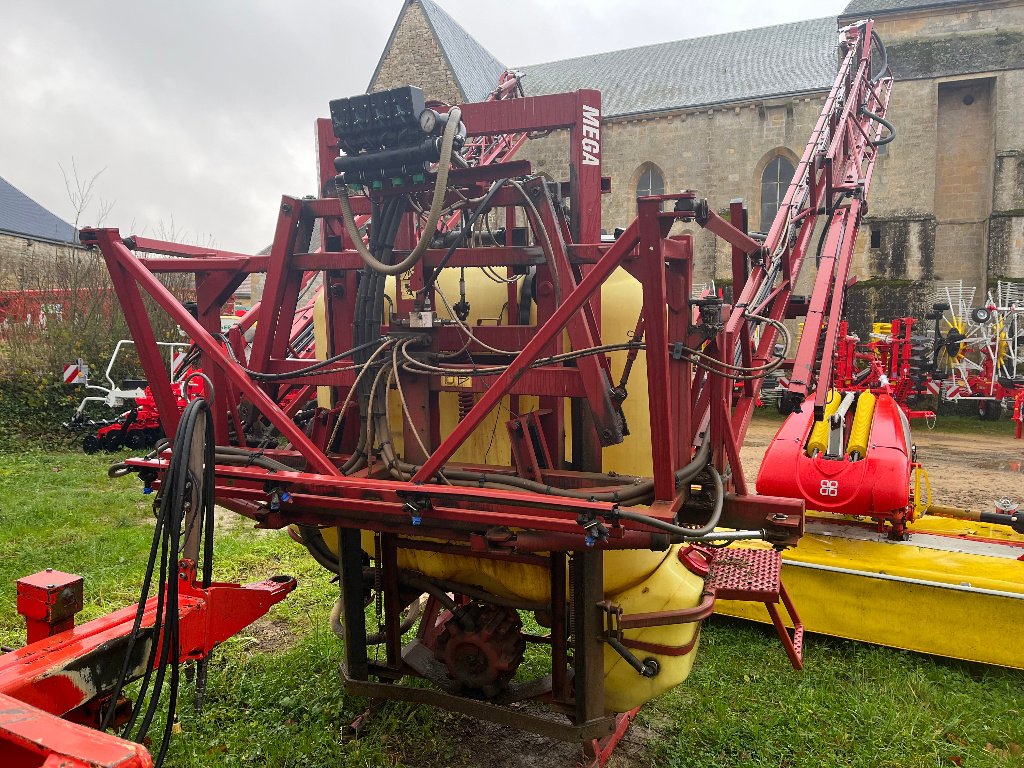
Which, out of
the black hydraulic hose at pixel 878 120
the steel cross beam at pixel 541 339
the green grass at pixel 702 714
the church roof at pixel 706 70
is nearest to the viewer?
the steel cross beam at pixel 541 339

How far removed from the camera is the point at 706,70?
23.3 m

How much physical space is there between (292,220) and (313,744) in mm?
2640

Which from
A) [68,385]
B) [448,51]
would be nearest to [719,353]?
[68,385]

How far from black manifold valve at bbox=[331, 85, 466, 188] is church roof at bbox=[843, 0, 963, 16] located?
21517mm

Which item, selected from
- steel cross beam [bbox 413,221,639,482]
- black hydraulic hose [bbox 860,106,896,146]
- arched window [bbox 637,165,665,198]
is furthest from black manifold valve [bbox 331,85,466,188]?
arched window [bbox 637,165,665,198]

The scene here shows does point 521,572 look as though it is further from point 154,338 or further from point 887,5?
point 887,5

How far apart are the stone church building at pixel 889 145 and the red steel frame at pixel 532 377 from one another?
16.8 metres

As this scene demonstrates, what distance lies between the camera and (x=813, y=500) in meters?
4.91

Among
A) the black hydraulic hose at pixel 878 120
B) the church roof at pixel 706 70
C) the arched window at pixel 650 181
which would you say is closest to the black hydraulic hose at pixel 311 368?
the black hydraulic hose at pixel 878 120

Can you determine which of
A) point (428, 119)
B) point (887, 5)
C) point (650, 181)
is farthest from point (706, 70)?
point (428, 119)

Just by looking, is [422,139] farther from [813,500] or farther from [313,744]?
[813,500]

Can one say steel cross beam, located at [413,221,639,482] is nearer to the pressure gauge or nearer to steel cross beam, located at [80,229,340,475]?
steel cross beam, located at [80,229,340,475]

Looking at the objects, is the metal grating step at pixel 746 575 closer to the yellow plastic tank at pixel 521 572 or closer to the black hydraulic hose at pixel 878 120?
the yellow plastic tank at pixel 521 572

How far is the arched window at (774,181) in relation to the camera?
2098 centimetres
